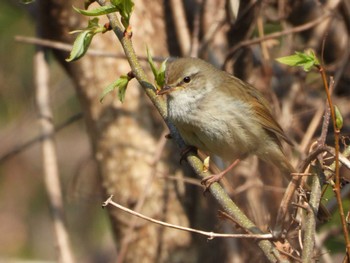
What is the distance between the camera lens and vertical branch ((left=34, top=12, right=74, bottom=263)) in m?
4.52

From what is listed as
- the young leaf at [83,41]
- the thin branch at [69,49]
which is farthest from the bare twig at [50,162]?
the young leaf at [83,41]

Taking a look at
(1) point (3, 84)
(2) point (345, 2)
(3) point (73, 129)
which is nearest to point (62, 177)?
(3) point (73, 129)

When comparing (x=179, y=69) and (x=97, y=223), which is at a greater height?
(x=179, y=69)

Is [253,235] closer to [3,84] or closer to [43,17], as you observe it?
[43,17]

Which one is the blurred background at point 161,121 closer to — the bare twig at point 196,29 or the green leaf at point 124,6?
the bare twig at point 196,29

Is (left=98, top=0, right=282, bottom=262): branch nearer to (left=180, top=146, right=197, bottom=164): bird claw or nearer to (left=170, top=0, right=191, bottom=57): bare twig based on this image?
(left=180, top=146, right=197, bottom=164): bird claw

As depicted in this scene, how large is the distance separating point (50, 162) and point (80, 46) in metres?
2.23

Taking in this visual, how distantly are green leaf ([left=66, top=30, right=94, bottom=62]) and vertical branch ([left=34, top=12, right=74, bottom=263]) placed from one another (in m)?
2.16

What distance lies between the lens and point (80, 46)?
2.56 m

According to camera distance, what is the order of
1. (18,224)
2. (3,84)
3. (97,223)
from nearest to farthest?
(3,84) → (97,223) → (18,224)

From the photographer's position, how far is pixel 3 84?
6.38m

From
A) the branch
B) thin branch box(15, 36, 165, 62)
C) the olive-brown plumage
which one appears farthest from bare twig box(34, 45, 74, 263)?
the branch

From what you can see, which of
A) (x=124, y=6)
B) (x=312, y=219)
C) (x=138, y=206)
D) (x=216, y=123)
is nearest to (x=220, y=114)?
(x=216, y=123)

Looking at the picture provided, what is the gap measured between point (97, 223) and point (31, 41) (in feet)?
11.6
